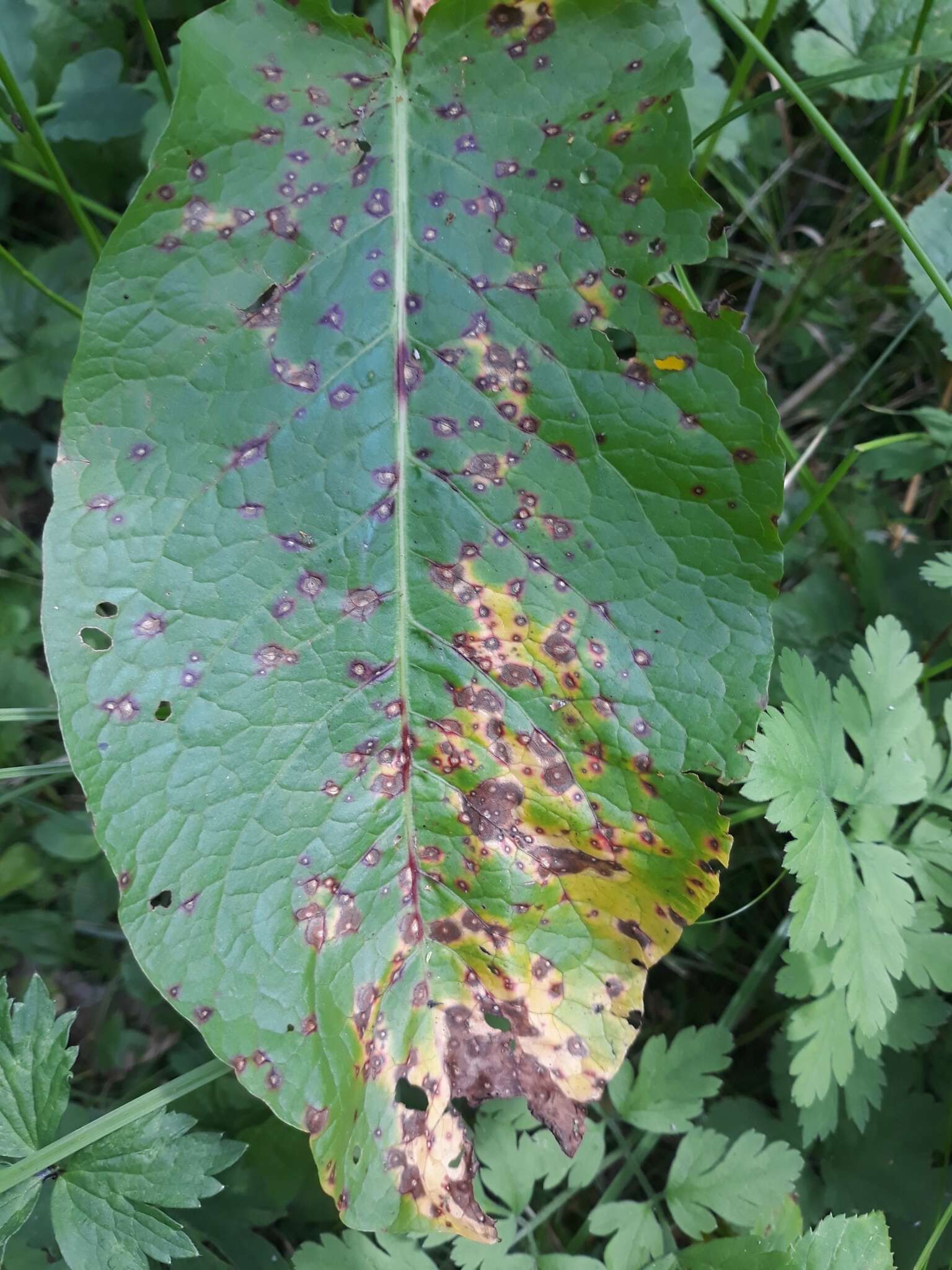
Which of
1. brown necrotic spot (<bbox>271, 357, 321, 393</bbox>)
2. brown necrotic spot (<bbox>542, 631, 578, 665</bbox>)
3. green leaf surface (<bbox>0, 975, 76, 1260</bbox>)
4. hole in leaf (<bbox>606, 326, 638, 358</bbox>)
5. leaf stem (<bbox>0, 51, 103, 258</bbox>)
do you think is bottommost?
green leaf surface (<bbox>0, 975, 76, 1260</bbox>)

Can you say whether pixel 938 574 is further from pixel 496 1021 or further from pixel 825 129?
pixel 496 1021

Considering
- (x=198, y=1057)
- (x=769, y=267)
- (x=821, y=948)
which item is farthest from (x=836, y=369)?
(x=198, y=1057)

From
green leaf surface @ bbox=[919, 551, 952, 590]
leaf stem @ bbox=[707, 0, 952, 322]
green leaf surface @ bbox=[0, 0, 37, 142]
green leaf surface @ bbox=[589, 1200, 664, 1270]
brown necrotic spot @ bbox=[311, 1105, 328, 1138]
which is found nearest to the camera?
brown necrotic spot @ bbox=[311, 1105, 328, 1138]

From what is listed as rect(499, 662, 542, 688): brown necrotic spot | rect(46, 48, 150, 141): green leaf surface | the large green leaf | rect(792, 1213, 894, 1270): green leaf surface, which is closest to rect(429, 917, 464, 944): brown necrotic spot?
the large green leaf

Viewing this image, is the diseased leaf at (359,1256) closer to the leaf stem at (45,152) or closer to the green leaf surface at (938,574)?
the green leaf surface at (938,574)

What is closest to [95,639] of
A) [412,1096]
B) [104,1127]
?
[104,1127]

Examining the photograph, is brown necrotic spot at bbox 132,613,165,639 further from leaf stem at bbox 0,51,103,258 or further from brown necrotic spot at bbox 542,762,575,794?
leaf stem at bbox 0,51,103,258

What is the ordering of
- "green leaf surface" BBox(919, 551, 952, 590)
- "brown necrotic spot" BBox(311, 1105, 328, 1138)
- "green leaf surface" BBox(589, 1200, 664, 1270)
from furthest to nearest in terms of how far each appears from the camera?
"green leaf surface" BBox(919, 551, 952, 590) < "green leaf surface" BBox(589, 1200, 664, 1270) < "brown necrotic spot" BBox(311, 1105, 328, 1138)
